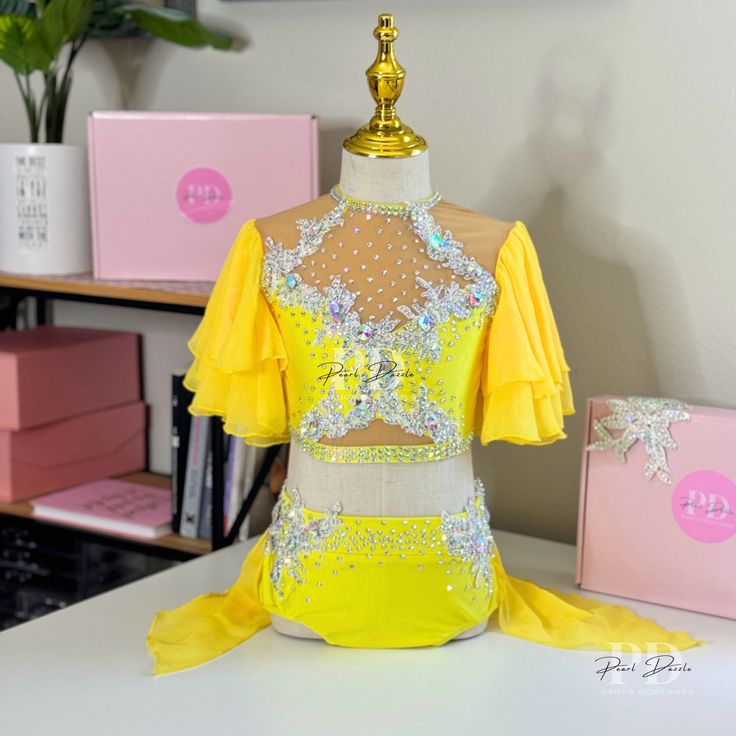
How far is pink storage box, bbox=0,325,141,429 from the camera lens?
1.60 m

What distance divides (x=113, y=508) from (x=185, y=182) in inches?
19.9

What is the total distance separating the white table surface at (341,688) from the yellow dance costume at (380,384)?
29 mm

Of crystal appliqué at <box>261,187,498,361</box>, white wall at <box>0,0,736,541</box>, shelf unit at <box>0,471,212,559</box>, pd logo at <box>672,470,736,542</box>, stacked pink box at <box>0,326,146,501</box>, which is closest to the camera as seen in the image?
crystal appliqué at <box>261,187,498,361</box>

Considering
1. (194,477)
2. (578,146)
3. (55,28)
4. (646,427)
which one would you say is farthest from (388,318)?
(55,28)

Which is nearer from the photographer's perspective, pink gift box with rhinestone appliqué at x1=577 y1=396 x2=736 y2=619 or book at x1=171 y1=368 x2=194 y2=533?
pink gift box with rhinestone appliqué at x1=577 y1=396 x2=736 y2=619

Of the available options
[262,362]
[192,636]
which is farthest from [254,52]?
[192,636]

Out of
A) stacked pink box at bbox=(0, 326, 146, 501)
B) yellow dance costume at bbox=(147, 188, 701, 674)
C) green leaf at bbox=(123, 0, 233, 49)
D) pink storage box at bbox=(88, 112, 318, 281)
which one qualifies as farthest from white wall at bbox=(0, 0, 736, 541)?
stacked pink box at bbox=(0, 326, 146, 501)

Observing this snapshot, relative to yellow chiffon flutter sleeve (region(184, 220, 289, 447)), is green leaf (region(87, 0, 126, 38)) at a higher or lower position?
higher

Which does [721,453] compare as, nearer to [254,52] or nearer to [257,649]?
[257,649]

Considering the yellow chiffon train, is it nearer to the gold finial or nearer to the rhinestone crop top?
the rhinestone crop top

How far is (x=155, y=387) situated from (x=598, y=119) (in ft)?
2.87

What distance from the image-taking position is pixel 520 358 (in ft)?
3.52

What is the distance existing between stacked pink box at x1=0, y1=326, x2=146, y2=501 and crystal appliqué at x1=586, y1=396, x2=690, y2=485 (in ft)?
2.81

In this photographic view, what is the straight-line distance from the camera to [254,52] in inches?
64.0
